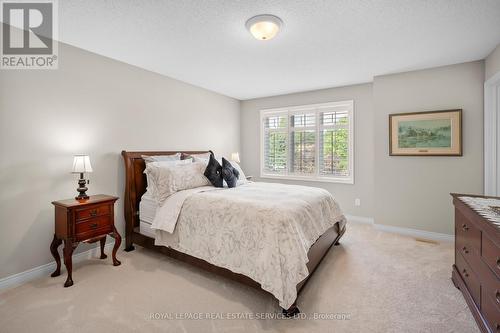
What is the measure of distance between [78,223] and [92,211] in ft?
0.54

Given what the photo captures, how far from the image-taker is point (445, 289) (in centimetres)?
226

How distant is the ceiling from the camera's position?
2.05 meters

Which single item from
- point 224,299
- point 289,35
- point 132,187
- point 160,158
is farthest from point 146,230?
point 289,35

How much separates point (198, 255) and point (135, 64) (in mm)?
2747

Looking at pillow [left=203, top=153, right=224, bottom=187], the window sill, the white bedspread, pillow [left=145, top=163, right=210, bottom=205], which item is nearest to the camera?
the white bedspread

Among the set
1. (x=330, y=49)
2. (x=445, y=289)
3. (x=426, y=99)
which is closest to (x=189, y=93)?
(x=330, y=49)

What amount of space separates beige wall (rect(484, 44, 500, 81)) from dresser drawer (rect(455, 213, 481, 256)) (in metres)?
1.93

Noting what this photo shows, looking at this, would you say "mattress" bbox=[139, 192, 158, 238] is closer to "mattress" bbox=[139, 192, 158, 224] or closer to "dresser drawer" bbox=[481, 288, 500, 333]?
"mattress" bbox=[139, 192, 158, 224]

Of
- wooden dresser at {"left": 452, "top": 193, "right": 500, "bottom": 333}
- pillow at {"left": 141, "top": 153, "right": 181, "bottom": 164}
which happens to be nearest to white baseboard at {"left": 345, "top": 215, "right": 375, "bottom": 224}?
wooden dresser at {"left": 452, "top": 193, "right": 500, "bottom": 333}

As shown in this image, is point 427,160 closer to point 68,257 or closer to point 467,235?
point 467,235

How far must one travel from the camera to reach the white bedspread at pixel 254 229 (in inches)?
76.2

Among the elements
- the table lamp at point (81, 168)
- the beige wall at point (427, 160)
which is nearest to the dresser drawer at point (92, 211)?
A: the table lamp at point (81, 168)

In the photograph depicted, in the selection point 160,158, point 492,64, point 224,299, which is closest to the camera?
point 224,299

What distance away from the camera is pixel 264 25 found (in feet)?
7.32
